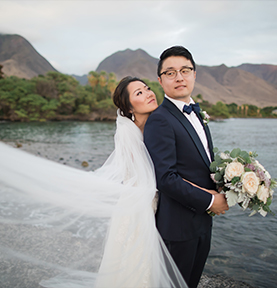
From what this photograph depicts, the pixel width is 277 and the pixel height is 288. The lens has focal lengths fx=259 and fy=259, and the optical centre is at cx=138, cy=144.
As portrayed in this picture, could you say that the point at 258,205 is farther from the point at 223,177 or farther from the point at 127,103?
the point at 127,103

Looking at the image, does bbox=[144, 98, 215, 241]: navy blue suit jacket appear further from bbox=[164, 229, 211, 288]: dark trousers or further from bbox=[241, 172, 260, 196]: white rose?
bbox=[241, 172, 260, 196]: white rose

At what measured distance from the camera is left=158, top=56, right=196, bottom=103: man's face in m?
1.98

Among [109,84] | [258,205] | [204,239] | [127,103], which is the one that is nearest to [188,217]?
[204,239]

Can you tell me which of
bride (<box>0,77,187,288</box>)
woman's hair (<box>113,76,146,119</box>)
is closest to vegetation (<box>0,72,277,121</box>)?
bride (<box>0,77,187,288</box>)

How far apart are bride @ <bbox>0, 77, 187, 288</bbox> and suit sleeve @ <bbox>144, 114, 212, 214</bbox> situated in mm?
344

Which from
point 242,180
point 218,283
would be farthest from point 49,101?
point 242,180

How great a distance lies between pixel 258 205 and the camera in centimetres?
188

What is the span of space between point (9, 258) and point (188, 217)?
2307 millimetres

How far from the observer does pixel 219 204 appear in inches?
74.2

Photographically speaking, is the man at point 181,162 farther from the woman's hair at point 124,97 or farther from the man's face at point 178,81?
the woman's hair at point 124,97

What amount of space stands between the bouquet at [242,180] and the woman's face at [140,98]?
2.50 feet

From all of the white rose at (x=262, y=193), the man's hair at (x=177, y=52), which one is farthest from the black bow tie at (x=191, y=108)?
the white rose at (x=262, y=193)

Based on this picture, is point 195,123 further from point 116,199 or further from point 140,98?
point 116,199

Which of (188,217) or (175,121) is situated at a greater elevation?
(175,121)
